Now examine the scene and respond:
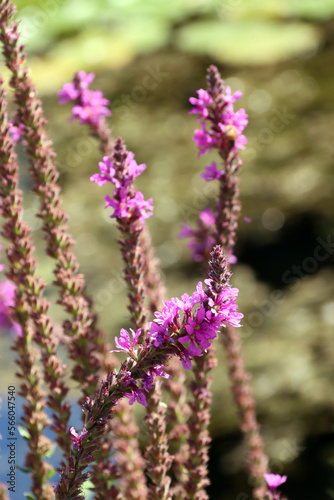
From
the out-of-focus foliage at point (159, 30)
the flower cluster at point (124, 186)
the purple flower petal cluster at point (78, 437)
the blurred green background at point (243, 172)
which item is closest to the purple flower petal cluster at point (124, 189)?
the flower cluster at point (124, 186)

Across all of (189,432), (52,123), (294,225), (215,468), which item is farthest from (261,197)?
(189,432)

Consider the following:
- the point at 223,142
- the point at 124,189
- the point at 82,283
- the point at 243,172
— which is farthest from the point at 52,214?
the point at 243,172

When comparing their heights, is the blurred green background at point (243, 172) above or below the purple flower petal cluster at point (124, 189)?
above

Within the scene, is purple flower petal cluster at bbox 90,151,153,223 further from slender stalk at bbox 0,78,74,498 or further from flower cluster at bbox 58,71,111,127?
flower cluster at bbox 58,71,111,127

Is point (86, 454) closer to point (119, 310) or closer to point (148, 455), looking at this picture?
point (148, 455)

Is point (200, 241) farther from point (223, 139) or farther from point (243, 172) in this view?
point (243, 172)

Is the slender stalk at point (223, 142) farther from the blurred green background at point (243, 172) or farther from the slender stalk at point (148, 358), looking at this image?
the blurred green background at point (243, 172)
